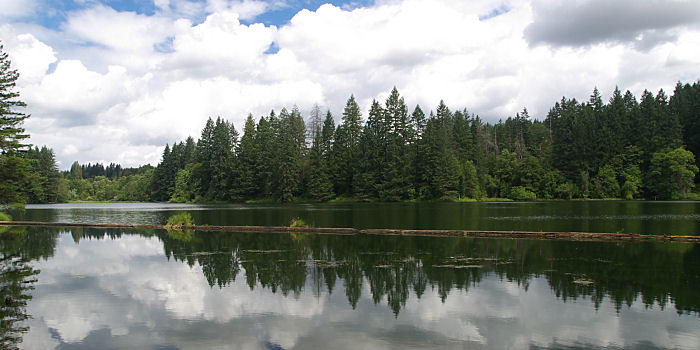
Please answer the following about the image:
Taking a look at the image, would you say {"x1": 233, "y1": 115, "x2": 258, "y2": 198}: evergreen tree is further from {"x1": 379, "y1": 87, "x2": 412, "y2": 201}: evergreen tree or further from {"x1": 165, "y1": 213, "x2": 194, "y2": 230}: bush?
{"x1": 165, "y1": 213, "x2": 194, "y2": 230}: bush

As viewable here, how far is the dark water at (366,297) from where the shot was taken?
10.4 m

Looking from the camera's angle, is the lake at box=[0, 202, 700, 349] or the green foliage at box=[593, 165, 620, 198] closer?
the lake at box=[0, 202, 700, 349]

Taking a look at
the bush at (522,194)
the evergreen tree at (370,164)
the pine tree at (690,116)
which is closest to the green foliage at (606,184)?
the bush at (522,194)

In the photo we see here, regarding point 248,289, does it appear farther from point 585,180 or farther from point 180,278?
point 585,180

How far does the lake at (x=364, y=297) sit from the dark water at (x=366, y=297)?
0.20 ft

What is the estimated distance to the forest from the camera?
289ft

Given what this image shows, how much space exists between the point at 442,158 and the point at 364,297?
81.8 metres

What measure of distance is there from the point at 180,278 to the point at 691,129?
108 m

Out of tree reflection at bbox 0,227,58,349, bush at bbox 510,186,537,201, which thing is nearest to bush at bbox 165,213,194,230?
tree reflection at bbox 0,227,58,349

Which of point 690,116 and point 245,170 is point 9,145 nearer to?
point 245,170

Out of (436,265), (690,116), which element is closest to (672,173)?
(690,116)

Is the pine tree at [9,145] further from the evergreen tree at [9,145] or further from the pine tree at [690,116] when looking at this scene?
the pine tree at [690,116]

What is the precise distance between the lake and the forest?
70.4 meters

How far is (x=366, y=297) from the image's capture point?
14.2 m
